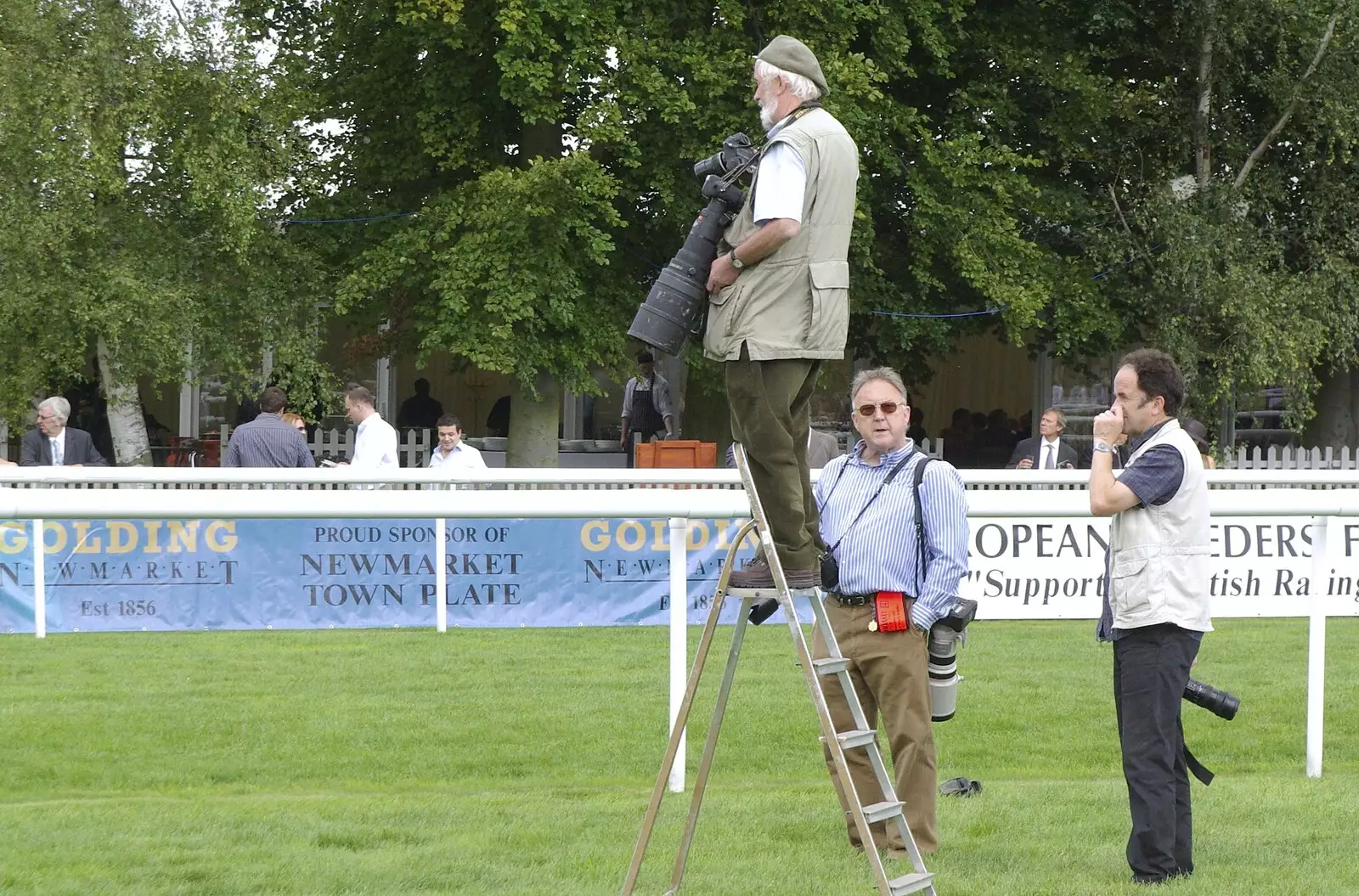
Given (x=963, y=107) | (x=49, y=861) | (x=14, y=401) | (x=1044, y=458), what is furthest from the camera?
(x=963, y=107)

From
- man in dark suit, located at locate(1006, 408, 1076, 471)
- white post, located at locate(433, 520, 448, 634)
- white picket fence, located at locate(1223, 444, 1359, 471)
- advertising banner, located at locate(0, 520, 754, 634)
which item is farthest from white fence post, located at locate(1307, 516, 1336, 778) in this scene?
white picket fence, located at locate(1223, 444, 1359, 471)

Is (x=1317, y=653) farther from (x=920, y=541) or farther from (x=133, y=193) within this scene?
(x=133, y=193)

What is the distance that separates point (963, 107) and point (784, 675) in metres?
13.6

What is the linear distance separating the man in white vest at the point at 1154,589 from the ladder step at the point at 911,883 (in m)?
1.12

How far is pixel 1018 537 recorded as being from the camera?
12492mm

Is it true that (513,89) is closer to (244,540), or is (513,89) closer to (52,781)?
(244,540)

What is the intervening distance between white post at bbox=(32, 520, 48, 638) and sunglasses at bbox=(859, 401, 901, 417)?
7.14 meters

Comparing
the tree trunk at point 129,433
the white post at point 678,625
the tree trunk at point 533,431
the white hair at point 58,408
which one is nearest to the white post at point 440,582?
the white hair at point 58,408

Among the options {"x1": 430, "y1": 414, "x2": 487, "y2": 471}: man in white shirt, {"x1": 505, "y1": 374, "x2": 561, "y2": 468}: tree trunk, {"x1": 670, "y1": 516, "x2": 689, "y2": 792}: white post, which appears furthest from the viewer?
{"x1": 505, "y1": 374, "x2": 561, "y2": 468}: tree trunk

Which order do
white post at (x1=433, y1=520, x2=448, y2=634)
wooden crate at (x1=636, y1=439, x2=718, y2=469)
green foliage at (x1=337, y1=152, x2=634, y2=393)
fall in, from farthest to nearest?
1. green foliage at (x1=337, y1=152, x2=634, y2=393)
2. wooden crate at (x1=636, y1=439, x2=718, y2=469)
3. white post at (x1=433, y1=520, x2=448, y2=634)

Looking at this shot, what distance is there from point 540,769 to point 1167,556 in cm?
332

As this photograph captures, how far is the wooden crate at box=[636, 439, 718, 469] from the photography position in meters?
17.4

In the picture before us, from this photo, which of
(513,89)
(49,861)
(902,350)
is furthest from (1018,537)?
(902,350)

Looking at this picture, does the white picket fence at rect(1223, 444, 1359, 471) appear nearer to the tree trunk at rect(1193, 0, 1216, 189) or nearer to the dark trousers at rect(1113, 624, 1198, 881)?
the tree trunk at rect(1193, 0, 1216, 189)
